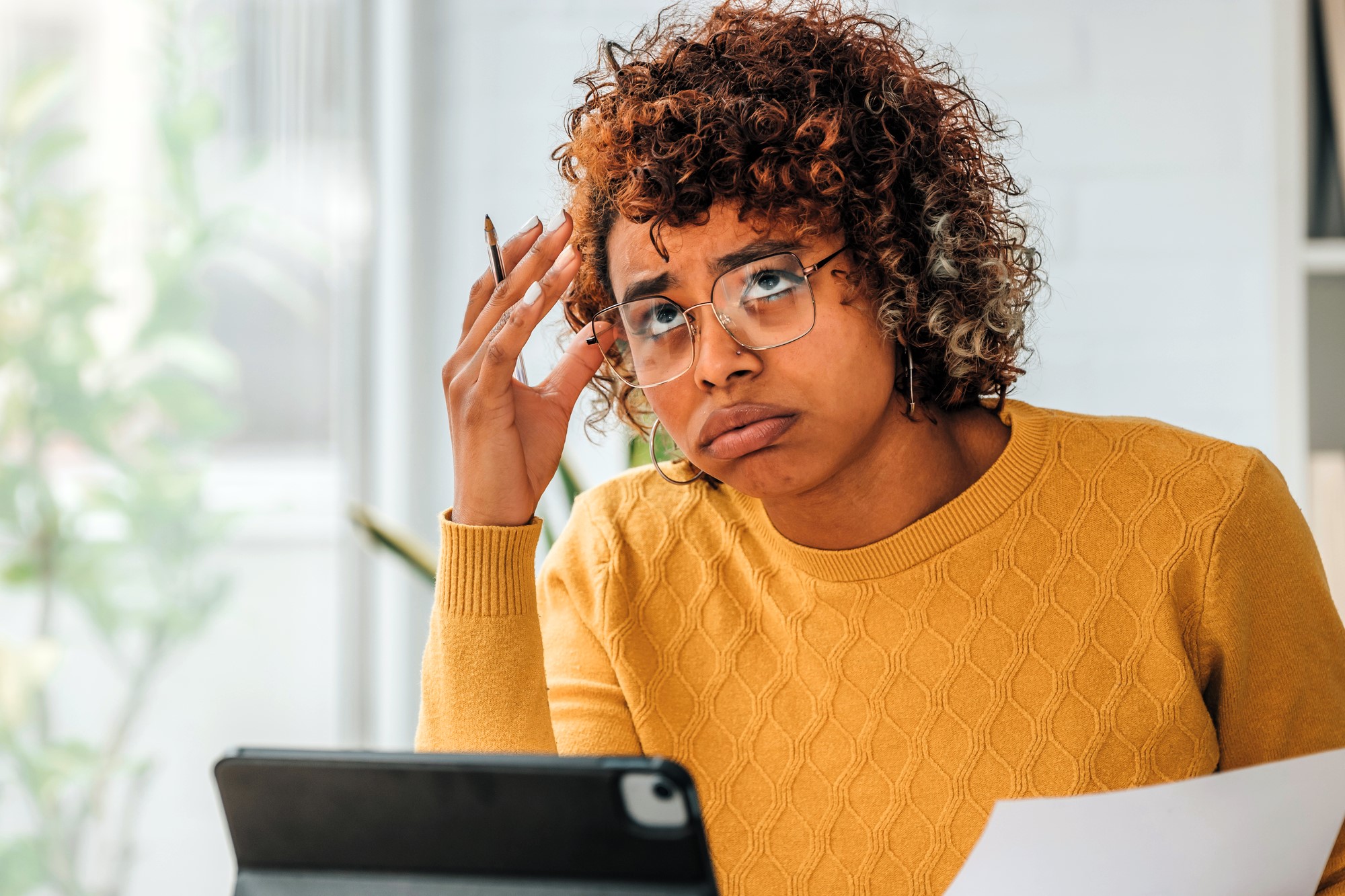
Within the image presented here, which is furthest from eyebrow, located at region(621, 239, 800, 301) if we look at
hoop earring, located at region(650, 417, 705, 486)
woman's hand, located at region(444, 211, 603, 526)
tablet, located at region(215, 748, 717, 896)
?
tablet, located at region(215, 748, 717, 896)

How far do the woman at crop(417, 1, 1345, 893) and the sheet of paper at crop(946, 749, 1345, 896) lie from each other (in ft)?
0.97

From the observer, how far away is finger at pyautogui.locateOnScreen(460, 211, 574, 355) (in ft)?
3.58

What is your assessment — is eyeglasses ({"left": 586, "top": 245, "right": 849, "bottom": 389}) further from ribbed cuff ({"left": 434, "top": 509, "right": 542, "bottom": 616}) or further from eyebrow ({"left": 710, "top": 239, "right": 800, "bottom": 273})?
ribbed cuff ({"left": 434, "top": 509, "right": 542, "bottom": 616})

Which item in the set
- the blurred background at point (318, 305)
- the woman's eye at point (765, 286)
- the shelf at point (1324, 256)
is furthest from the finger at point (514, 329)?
the shelf at point (1324, 256)

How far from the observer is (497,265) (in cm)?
110

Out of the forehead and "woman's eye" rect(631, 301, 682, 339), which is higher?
the forehead

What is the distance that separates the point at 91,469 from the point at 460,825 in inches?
63.6

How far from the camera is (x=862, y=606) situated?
1118mm

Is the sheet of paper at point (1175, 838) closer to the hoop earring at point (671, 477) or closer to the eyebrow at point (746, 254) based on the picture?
the eyebrow at point (746, 254)

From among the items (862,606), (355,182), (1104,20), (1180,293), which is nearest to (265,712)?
(355,182)

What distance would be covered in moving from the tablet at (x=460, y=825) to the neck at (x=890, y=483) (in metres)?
0.71

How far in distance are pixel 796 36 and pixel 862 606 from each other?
22.0 inches

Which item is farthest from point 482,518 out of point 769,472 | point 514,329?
point 769,472

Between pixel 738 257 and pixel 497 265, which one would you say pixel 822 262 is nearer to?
pixel 738 257
